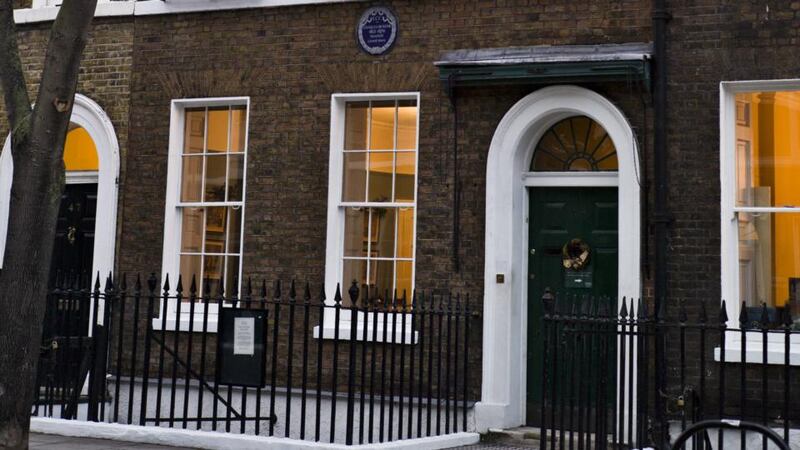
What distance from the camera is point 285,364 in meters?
12.0

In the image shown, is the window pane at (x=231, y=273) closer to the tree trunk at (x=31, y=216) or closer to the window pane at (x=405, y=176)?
the window pane at (x=405, y=176)

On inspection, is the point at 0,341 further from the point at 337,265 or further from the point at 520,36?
the point at 520,36

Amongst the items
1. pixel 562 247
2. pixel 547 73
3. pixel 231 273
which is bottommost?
pixel 231 273

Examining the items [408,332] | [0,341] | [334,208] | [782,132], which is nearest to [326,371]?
[408,332]

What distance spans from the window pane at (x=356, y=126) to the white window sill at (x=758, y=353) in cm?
452

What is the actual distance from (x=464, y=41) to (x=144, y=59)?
13.6 feet

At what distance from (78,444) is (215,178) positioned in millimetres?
4080

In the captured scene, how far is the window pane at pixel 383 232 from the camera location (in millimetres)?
11859

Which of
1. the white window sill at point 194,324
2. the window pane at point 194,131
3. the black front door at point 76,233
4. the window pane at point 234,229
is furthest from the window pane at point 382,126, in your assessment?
the black front door at point 76,233

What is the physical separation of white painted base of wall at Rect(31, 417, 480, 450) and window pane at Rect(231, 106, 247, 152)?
389 cm

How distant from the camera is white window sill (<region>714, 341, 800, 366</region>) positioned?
31.9 feet

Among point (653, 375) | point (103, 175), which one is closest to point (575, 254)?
point (653, 375)

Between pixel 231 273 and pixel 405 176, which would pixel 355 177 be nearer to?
pixel 405 176

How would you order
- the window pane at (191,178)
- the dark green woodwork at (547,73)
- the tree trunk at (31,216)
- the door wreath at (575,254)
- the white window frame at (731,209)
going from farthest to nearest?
the window pane at (191,178), the door wreath at (575,254), the dark green woodwork at (547,73), the white window frame at (731,209), the tree trunk at (31,216)
